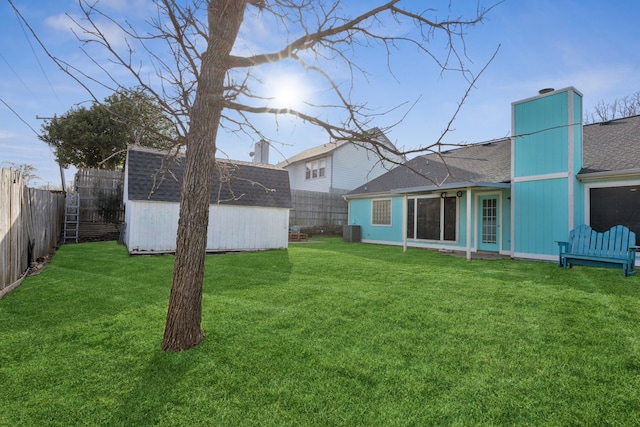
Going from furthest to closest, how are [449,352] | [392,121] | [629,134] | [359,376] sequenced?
[629,134] < [449,352] < [392,121] < [359,376]

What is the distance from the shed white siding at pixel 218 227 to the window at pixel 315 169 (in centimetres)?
909

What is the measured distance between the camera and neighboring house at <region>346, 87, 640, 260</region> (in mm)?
7730

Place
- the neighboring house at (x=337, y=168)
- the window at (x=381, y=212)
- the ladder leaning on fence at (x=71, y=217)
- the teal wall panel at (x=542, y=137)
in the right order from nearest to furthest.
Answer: the teal wall panel at (x=542, y=137), the ladder leaning on fence at (x=71, y=217), the window at (x=381, y=212), the neighboring house at (x=337, y=168)

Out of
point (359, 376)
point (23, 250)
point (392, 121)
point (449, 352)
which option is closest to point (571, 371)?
point (449, 352)

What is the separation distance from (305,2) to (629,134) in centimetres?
1118

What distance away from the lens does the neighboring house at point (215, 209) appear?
896cm

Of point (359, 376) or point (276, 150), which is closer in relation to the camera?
point (359, 376)

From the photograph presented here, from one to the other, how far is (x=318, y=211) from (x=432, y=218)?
285 inches

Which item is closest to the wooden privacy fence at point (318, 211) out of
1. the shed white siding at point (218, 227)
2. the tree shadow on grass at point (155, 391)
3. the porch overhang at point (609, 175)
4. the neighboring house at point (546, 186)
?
the shed white siding at point (218, 227)

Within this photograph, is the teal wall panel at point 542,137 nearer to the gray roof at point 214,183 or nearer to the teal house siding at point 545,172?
the teal house siding at point 545,172

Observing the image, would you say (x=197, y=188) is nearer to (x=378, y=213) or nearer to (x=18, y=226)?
(x=18, y=226)

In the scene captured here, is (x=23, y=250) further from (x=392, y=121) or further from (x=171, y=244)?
(x=392, y=121)

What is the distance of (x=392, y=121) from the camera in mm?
2615

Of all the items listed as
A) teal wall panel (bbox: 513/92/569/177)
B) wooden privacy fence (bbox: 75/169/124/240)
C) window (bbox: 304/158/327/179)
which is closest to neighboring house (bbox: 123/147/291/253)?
wooden privacy fence (bbox: 75/169/124/240)
